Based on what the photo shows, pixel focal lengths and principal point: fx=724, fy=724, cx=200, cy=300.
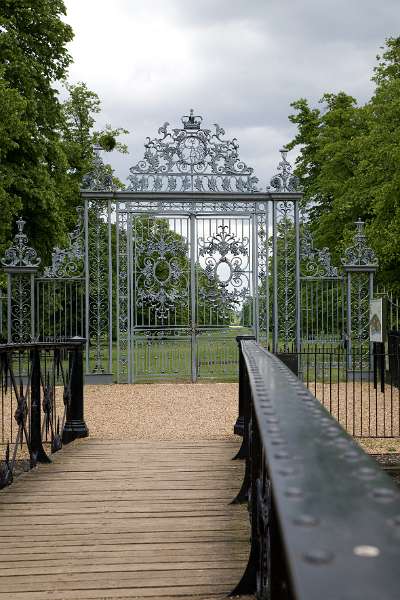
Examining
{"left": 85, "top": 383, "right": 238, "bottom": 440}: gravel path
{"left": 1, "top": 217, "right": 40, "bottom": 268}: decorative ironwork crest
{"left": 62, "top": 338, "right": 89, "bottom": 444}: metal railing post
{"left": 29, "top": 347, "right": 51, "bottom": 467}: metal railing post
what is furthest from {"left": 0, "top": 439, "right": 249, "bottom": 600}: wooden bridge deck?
{"left": 1, "top": 217, "right": 40, "bottom": 268}: decorative ironwork crest

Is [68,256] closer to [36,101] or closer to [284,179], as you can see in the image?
[284,179]

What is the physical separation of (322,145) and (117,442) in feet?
65.2

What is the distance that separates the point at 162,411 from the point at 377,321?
16.6ft

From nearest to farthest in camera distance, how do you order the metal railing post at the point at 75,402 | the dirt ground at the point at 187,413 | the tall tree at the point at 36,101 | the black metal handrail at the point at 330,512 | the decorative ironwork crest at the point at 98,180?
1. the black metal handrail at the point at 330,512
2. the metal railing post at the point at 75,402
3. the dirt ground at the point at 187,413
4. the decorative ironwork crest at the point at 98,180
5. the tall tree at the point at 36,101

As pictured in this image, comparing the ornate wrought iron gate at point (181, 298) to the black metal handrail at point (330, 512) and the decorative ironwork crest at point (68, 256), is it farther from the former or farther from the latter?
the black metal handrail at point (330, 512)

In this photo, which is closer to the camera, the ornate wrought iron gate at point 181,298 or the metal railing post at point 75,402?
the metal railing post at point 75,402

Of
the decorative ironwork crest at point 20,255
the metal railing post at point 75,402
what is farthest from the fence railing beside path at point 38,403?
the decorative ironwork crest at point 20,255

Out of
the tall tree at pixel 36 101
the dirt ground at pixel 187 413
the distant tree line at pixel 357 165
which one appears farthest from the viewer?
the tall tree at pixel 36 101

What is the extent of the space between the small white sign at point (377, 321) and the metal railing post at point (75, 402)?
714 cm

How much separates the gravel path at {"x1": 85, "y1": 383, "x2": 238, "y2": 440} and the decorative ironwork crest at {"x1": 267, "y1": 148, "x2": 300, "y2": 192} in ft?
13.6

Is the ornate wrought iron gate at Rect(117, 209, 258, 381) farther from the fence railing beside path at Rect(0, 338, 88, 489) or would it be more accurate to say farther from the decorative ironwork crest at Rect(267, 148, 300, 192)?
the fence railing beside path at Rect(0, 338, 88, 489)

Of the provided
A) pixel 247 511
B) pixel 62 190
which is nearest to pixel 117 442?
pixel 247 511

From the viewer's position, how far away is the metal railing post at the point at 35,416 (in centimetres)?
629

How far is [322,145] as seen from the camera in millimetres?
25500
